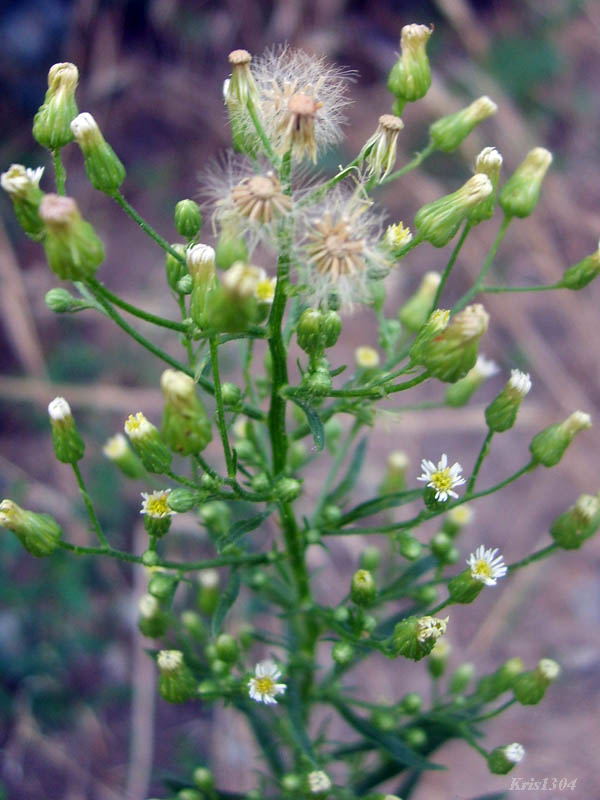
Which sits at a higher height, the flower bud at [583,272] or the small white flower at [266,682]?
the flower bud at [583,272]

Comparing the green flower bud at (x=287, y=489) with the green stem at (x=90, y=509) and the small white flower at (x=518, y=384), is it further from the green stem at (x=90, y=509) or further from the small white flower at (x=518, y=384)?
the small white flower at (x=518, y=384)

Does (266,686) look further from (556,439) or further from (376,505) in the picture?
(556,439)

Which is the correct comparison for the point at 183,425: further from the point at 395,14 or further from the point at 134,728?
the point at 395,14

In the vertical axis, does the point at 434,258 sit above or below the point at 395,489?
above

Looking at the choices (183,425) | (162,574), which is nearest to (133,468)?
(162,574)

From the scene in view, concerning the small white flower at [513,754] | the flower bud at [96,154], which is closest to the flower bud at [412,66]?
the flower bud at [96,154]
